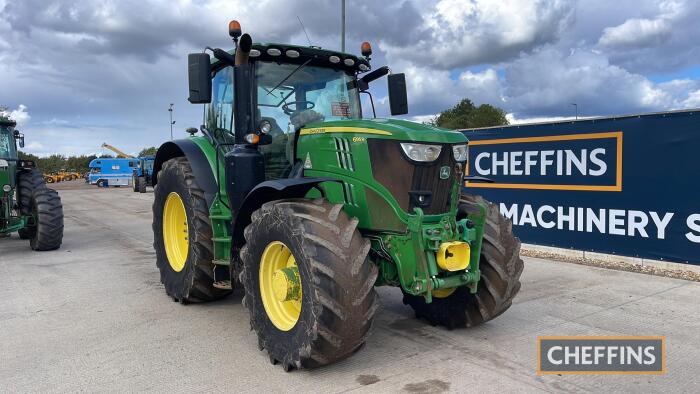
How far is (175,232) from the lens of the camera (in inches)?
245

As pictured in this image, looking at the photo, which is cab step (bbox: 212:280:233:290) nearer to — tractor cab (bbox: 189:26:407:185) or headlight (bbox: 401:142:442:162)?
tractor cab (bbox: 189:26:407:185)

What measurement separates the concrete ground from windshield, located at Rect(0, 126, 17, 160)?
167 inches

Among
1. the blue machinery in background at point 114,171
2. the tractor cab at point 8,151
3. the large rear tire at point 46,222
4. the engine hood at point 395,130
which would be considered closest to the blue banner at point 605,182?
the engine hood at point 395,130

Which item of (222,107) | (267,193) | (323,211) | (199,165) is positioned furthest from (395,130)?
(199,165)

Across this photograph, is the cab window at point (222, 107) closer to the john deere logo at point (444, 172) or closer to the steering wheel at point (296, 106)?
the steering wheel at point (296, 106)

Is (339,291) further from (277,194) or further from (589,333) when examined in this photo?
(589,333)

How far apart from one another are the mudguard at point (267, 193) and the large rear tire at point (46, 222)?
5991 millimetres

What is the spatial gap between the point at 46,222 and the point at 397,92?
6882 mm

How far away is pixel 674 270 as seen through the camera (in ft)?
23.5

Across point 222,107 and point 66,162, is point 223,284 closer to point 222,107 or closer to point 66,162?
point 222,107

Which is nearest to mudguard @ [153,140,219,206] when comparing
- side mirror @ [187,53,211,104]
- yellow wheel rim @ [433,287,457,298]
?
side mirror @ [187,53,211,104]

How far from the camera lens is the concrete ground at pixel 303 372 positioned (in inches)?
145

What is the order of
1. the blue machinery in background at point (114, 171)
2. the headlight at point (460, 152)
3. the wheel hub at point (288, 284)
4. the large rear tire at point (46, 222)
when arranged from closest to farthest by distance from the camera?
the wheel hub at point (288, 284), the headlight at point (460, 152), the large rear tire at point (46, 222), the blue machinery in background at point (114, 171)

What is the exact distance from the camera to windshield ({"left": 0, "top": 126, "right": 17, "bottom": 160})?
10.5 metres
